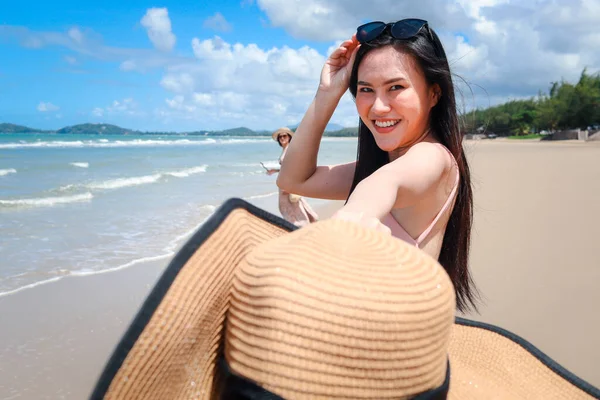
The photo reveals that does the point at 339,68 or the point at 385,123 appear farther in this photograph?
the point at 339,68

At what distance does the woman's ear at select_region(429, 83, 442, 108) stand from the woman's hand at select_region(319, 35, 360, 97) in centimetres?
25

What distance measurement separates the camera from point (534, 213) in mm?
8445

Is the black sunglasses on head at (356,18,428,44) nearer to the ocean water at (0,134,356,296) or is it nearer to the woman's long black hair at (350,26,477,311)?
the woman's long black hair at (350,26,477,311)

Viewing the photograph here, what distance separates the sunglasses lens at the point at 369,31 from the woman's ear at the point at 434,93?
23 cm

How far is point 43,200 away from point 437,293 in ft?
38.4

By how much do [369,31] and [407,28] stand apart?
0.35 ft

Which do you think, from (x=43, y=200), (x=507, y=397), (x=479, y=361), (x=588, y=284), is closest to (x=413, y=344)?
(x=507, y=397)

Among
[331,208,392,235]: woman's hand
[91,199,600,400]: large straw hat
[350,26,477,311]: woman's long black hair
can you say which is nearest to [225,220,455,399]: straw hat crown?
[91,199,600,400]: large straw hat

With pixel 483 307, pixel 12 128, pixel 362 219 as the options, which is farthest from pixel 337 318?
pixel 12 128

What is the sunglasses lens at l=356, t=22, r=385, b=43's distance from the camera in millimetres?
1421

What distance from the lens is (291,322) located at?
0.62 m

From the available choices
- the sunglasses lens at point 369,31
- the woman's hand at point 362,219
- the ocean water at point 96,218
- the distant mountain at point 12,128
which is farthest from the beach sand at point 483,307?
the distant mountain at point 12,128

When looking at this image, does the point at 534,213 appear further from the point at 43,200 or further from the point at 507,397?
the point at 43,200

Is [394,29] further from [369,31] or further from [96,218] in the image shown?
[96,218]
